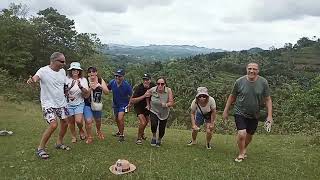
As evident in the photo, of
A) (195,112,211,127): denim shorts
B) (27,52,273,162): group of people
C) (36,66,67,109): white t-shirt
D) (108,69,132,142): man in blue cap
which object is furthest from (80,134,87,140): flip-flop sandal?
(195,112,211,127): denim shorts

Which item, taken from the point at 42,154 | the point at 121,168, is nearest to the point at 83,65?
the point at 42,154

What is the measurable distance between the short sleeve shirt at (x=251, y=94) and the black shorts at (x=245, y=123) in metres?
0.11

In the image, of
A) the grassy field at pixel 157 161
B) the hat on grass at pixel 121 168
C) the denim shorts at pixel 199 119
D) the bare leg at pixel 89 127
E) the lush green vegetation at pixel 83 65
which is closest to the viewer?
the hat on grass at pixel 121 168

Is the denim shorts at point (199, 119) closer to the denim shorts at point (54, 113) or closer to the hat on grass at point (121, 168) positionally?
the hat on grass at point (121, 168)

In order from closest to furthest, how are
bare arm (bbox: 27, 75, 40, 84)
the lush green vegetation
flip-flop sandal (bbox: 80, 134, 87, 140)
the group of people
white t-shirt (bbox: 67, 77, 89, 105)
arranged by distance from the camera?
1. bare arm (bbox: 27, 75, 40, 84)
2. the group of people
3. white t-shirt (bbox: 67, 77, 89, 105)
4. flip-flop sandal (bbox: 80, 134, 87, 140)
5. the lush green vegetation

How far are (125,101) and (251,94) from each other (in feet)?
11.5

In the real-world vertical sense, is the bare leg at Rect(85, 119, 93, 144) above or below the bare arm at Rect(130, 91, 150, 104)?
below

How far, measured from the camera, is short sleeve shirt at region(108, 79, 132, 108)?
11.0 m

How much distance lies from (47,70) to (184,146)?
14.7ft

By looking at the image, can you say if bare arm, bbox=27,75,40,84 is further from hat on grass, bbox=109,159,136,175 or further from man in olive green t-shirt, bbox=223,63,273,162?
man in olive green t-shirt, bbox=223,63,273,162

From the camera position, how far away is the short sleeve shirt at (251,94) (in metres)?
9.28

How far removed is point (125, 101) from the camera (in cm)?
1107

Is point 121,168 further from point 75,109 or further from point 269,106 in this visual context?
point 269,106

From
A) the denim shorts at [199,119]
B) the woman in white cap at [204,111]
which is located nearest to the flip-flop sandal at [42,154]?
the woman in white cap at [204,111]
